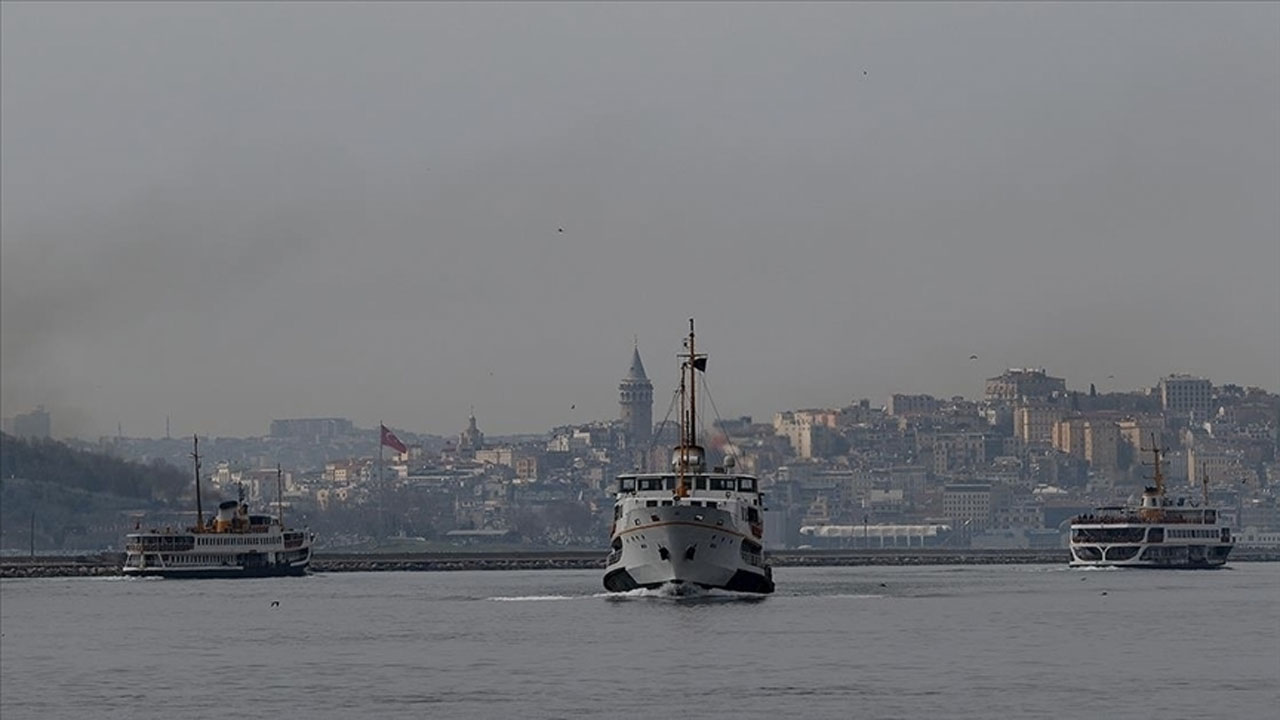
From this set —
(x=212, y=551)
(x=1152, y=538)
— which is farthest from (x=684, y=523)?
(x=1152, y=538)

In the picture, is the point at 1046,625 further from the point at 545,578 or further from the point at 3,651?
the point at 545,578

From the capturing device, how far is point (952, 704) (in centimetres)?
6462

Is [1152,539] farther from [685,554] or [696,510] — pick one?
[696,510]

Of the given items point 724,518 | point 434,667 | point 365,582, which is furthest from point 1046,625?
point 365,582

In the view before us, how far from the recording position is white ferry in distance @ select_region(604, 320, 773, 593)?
343 ft

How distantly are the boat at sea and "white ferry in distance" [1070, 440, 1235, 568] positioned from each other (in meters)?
48.4

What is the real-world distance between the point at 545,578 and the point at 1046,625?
267 feet

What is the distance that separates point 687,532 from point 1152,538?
7755 centimetres

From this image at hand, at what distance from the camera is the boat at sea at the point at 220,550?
167m

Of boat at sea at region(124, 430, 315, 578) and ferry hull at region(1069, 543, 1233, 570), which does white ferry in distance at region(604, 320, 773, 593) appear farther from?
ferry hull at region(1069, 543, 1233, 570)

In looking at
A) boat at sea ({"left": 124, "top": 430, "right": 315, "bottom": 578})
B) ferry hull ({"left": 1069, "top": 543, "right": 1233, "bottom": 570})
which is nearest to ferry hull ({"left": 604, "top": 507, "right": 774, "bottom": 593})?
boat at sea ({"left": 124, "top": 430, "right": 315, "bottom": 578})

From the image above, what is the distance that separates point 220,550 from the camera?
548ft

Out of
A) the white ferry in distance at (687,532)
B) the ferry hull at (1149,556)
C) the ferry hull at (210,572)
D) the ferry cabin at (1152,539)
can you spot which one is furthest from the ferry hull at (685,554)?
the ferry cabin at (1152,539)

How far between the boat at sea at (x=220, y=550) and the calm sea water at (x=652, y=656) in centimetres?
3800
